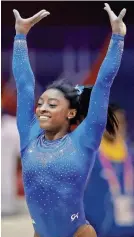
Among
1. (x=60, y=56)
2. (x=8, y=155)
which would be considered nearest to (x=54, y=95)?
(x=60, y=56)

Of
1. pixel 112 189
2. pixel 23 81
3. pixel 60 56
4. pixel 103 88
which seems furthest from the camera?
pixel 60 56

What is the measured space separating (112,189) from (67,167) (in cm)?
235

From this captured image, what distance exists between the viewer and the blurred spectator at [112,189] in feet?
15.0

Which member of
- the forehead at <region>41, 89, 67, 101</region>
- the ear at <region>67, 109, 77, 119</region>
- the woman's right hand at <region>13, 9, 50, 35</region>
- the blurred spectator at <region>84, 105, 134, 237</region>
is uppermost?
the woman's right hand at <region>13, 9, 50, 35</region>

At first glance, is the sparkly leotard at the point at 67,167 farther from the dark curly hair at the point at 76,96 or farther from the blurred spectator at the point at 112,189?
the blurred spectator at the point at 112,189

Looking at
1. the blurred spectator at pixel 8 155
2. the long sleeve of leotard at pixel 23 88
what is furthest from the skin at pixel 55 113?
the blurred spectator at pixel 8 155

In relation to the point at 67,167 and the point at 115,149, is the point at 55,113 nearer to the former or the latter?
the point at 67,167

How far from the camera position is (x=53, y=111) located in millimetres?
2514

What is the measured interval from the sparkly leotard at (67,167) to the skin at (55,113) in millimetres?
48

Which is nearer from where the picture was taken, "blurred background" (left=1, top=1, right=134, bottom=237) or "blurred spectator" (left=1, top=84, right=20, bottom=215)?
"blurred background" (left=1, top=1, right=134, bottom=237)

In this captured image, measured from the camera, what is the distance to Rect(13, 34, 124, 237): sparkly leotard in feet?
7.96

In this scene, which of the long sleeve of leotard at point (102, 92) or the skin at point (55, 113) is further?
the skin at point (55, 113)

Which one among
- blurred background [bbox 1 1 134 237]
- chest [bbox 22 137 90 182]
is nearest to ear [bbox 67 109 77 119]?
chest [bbox 22 137 90 182]

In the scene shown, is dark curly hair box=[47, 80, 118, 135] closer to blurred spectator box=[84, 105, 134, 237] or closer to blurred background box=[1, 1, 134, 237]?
blurred spectator box=[84, 105, 134, 237]
